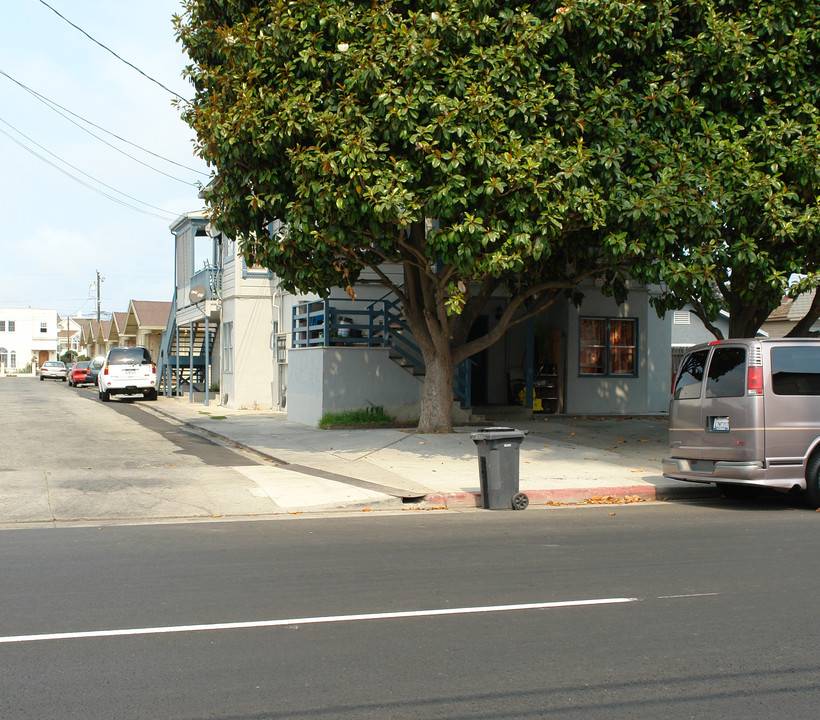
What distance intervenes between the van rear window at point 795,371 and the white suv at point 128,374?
997 inches

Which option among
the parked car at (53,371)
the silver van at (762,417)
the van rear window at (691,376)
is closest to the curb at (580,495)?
the silver van at (762,417)

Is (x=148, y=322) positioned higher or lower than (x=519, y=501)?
higher

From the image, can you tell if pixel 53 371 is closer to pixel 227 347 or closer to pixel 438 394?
pixel 227 347

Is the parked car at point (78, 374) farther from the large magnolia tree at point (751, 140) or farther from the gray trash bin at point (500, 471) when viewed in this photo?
the gray trash bin at point (500, 471)

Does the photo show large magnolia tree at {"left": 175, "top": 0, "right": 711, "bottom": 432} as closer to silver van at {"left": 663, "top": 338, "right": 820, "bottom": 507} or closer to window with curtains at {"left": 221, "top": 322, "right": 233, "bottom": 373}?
silver van at {"left": 663, "top": 338, "right": 820, "bottom": 507}

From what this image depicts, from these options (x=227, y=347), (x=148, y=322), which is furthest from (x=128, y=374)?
(x=148, y=322)

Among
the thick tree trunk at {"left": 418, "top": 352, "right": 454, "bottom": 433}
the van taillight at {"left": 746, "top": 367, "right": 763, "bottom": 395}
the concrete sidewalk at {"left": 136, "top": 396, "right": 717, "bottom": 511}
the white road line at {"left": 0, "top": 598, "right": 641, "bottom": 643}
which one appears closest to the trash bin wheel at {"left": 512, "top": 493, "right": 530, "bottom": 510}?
the concrete sidewalk at {"left": 136, "top": 396, "right": 717, "bottom": 511}

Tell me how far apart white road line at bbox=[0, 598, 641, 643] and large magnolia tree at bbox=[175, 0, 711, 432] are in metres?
6.77

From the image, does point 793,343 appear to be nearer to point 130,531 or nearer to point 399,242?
point 399,242

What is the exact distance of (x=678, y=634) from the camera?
5.50 m

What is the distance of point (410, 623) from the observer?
18.9ft

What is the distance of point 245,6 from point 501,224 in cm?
558

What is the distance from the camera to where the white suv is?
31.7m

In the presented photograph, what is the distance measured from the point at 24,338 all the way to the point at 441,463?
286 ft
